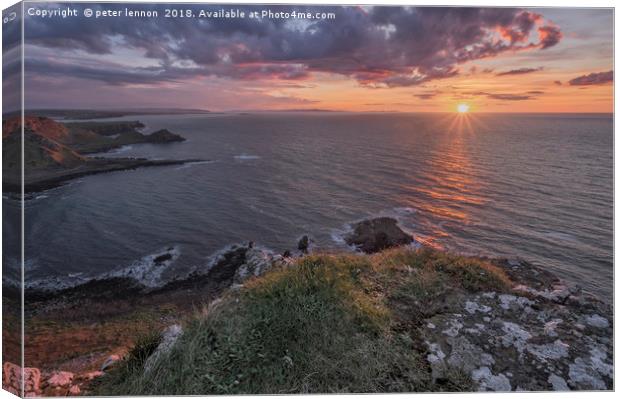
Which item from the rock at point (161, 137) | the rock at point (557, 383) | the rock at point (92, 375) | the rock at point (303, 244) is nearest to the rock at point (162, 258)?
Answer: the rock at point (161, 137)

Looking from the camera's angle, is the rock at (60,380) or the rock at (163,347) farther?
the rock at (60,380)

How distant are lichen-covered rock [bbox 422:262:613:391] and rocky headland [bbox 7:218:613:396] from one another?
0.02 meters

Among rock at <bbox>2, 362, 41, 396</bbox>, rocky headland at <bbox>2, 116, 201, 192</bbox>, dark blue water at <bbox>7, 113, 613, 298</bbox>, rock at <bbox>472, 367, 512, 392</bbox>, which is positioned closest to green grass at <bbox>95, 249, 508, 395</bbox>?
rock at <bbox>472, 367, 512, 392</bbox>

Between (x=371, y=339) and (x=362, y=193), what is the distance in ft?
15.4

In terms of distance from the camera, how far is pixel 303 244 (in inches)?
451

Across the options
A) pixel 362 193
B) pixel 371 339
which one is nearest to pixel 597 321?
pixel 371 339

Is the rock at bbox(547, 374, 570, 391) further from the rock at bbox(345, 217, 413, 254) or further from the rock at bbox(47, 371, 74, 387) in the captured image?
the rock at bbox(47, 371, 74, 387)

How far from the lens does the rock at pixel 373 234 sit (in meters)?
9.87

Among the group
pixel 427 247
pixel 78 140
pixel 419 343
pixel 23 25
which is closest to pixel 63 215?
pixel 78 140

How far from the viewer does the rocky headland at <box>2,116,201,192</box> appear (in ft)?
19.6

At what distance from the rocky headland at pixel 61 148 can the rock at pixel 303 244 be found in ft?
12.6

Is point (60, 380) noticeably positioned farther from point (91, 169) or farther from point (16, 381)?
point (91, 169)

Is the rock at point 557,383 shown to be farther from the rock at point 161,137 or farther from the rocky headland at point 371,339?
the rock at point 161,137

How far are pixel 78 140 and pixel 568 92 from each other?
501 inches
